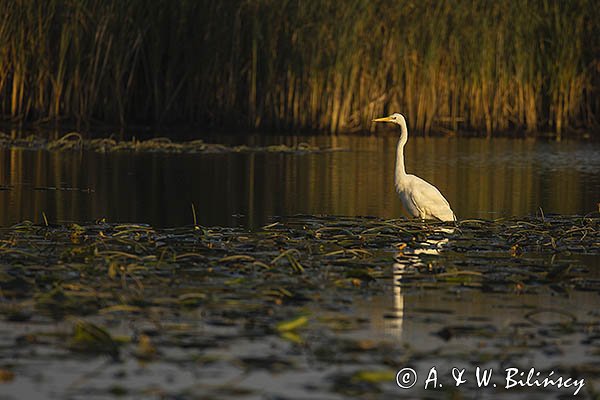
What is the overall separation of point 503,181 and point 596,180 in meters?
1.07

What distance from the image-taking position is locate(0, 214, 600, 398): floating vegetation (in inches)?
183

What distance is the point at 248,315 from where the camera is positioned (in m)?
5.39

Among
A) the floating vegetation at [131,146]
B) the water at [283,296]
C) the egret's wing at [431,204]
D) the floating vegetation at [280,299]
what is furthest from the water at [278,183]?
the floating vegetation at [280,299]

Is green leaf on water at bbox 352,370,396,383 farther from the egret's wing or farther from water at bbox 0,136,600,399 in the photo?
the egret's wing

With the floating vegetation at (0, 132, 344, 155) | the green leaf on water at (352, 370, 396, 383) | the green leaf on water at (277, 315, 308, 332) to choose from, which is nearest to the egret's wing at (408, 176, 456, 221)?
the green leaf on water at (277, 315, 308, 332)

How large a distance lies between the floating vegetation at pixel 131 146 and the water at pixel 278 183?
36 cm

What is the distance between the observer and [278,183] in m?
12.3

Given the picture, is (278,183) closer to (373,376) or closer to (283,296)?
(283,296)

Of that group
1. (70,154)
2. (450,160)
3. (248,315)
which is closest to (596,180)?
(450,160)

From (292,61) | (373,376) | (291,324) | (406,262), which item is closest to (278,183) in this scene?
(406,262)

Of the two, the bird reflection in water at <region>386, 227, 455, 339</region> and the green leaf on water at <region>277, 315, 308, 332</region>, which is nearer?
the green leaf on water at <region>277, 315, 308, 332</region>

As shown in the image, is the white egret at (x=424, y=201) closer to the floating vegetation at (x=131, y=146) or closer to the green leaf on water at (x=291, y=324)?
the green leaf on water at (x=291, y=324)

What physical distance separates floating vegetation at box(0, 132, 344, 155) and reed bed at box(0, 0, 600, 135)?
273 cm

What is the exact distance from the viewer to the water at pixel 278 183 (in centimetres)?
965
